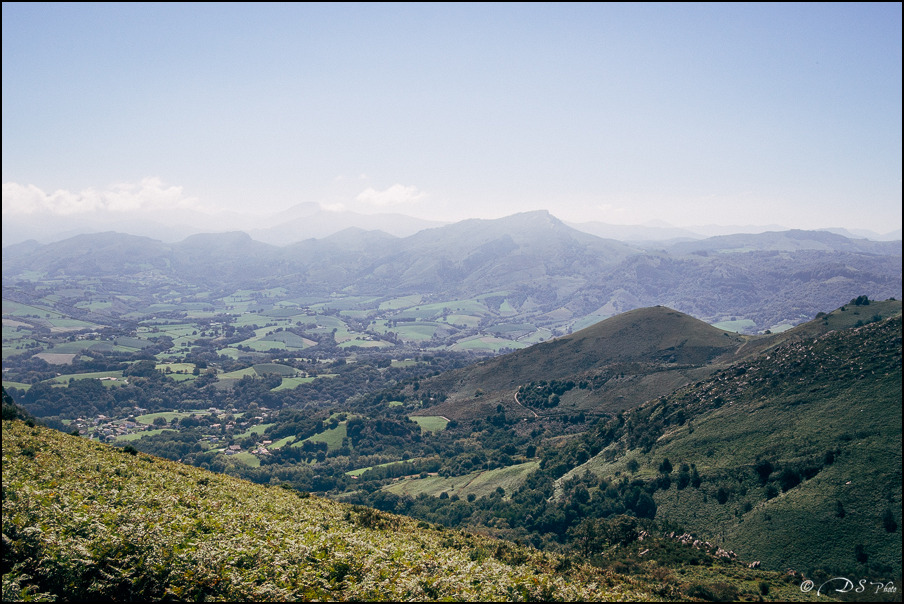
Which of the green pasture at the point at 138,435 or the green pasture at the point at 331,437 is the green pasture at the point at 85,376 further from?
the green pasture at the point at 331,437

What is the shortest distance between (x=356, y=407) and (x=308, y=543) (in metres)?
134

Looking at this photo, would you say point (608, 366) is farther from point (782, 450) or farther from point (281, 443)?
point (281, 443)

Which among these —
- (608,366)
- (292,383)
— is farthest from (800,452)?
(292,383)

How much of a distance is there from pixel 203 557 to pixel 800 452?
4232 centimetres

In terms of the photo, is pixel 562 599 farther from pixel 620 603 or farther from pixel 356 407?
pixel 356 407

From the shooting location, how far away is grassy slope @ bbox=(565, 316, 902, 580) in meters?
29.1

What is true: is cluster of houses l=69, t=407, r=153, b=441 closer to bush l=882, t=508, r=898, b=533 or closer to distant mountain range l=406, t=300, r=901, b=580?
distant mountain range l=406, t=300, r=901, b=580

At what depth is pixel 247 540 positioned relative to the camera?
16312mm

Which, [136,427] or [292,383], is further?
[292,383]

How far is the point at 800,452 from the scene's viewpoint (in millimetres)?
38688

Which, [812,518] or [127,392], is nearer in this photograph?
[812,518]

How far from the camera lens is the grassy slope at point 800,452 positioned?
29.1 m

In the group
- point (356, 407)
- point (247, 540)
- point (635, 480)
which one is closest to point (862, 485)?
point (635, 480)

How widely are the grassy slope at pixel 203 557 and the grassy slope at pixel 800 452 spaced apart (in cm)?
1616
